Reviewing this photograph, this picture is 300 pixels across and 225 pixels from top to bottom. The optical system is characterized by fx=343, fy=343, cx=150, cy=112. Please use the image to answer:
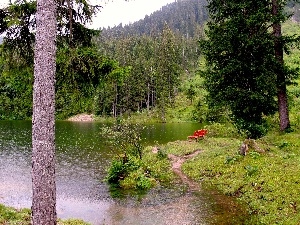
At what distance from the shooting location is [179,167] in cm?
2252

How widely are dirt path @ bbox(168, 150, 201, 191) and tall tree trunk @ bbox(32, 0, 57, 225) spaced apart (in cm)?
1099

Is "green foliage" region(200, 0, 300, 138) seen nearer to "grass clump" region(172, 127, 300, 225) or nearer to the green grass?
"grass clump" region(172, 127, 300, 225)

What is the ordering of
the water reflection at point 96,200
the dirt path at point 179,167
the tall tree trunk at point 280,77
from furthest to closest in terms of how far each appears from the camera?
the tall tree trunk at point 280,77
the dirt path at point 179,167
the water reflection at point 96,200

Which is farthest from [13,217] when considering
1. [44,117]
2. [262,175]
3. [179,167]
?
[179,167]

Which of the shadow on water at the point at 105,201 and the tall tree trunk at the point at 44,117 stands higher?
the tall tree trunk at the point at 44,117

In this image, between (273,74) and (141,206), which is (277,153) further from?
(141,206)

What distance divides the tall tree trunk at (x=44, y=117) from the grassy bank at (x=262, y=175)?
7843 mm

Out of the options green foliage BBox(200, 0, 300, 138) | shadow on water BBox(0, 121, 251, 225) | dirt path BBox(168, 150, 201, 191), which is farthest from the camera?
green foliage BBox(200, 0, 300, 138)

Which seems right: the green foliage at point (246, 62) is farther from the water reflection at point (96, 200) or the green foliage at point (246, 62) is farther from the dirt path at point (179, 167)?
the water reflection at point (96, 200)


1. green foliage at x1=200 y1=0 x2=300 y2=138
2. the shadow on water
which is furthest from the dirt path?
green foliage at x1=200 y1=0 x2=300 y2=138

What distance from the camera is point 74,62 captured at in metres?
11.2

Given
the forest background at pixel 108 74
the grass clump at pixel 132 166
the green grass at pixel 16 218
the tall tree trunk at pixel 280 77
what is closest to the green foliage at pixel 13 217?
the green grass at pixel 16 218

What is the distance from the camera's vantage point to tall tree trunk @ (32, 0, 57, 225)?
7520mm

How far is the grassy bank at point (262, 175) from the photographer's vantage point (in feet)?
42.2
